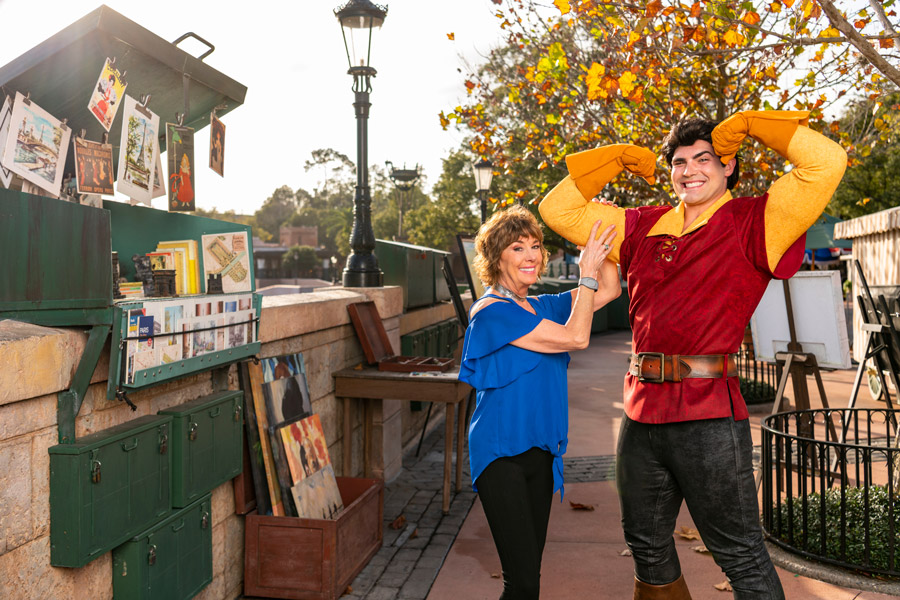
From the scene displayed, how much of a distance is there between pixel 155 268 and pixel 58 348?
1.14 metres

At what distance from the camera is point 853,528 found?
462 centimetres

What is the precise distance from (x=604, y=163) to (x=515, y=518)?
1.51m

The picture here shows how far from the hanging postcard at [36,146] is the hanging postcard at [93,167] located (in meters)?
0.07

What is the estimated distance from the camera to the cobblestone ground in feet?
15.4

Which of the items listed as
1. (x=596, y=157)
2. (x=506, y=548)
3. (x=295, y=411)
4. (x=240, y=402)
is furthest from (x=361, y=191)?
(x=506, y=548)

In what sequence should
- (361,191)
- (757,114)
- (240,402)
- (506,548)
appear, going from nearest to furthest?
1. (757,114)
2. (506,548)
3. (240,402)
4. (361,191)

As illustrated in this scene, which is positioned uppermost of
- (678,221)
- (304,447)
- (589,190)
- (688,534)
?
(589,190)

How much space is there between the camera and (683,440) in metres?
2.92

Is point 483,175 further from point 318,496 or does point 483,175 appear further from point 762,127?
point 762,127

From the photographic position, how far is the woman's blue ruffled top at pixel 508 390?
3.04m

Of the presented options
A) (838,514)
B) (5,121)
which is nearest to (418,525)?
(838,514)

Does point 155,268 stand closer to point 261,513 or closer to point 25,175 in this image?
point 25,175

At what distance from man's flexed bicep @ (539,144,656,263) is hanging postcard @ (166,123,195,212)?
1.94 meters

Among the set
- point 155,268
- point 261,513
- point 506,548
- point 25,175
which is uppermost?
point 25,175
